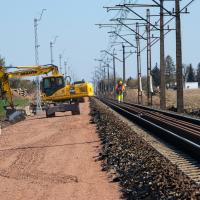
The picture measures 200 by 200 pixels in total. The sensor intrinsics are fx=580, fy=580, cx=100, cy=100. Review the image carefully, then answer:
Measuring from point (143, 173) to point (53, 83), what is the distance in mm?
36123

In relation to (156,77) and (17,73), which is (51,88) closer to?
(17,73)

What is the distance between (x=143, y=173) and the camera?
11.1 meters

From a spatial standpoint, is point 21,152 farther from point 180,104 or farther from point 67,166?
point 180,104

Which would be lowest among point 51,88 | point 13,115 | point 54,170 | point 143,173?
point 13,115

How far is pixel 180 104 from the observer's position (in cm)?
3309

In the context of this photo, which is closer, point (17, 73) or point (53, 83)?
point (17, 73)

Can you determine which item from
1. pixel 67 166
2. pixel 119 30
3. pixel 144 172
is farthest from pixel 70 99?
pixel 144 172

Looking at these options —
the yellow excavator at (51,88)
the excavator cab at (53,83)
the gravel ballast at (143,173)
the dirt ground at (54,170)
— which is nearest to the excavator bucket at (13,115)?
the yellow excavator at (51,88)

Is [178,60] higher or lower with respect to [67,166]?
higher

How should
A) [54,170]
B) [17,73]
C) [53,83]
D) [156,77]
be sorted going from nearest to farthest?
1. [54,170]
2. [17,73]
3. [53,83]
4. [156,77]

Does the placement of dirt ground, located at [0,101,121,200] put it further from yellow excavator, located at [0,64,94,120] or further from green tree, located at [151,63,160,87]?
green tree, located at [151,63,160,87]

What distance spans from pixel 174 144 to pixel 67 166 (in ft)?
12.8

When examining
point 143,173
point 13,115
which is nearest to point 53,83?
point 13,115

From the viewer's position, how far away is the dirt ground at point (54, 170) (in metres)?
10.9
